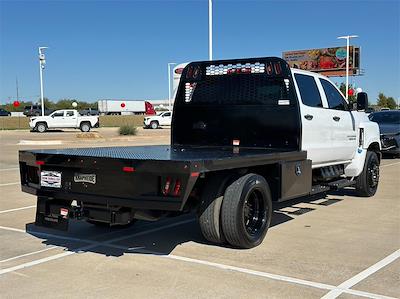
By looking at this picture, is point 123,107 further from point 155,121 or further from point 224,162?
point 224,162

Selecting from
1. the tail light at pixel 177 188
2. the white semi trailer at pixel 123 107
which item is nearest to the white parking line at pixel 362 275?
the tail light at pixel 177 188

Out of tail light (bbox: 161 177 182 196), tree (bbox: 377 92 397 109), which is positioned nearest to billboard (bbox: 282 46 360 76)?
tree (bbox: 377 92 397 109)

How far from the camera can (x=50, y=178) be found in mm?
5793

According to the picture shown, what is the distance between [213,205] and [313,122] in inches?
103

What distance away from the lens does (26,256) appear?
Answer: 577 centimetres

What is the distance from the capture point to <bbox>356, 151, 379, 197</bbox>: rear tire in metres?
9.45

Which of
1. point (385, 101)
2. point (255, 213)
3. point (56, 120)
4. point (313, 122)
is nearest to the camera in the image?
point (255, 213)

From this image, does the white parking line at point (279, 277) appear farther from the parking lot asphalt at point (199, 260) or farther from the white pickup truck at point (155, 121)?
the white pickup truck at point (155, 121)

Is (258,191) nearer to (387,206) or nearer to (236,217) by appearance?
(236,217)

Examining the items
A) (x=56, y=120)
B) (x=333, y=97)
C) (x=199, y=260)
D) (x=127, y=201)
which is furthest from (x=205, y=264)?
(x=56, y=120)

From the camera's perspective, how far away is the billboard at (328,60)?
79.4 meters

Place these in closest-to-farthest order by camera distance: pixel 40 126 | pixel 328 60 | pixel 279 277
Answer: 1. pixel 279 277
2. pixel 40 126
3. pixel 328 60

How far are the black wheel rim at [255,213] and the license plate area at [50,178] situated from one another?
2.19 metres

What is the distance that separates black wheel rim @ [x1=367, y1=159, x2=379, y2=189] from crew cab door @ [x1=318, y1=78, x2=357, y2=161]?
2.54 ft
